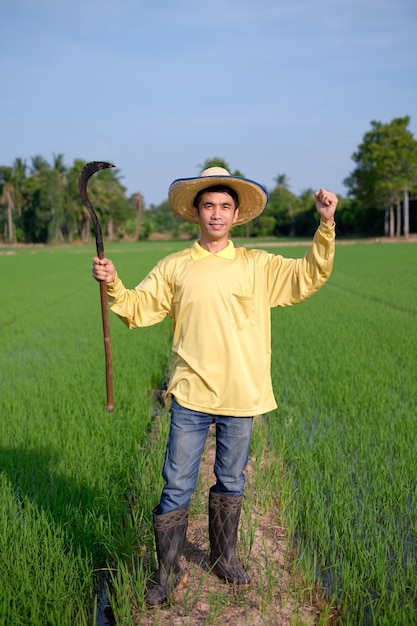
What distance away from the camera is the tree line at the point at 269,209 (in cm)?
3812

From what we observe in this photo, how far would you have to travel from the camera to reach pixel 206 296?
7.15 feet

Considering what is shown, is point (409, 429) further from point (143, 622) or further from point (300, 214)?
point (300, 214)

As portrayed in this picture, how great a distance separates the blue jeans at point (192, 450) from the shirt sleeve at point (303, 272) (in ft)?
Answer: 1.48

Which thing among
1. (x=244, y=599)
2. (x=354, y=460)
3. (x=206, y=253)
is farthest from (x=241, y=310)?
(x=354, y=460)

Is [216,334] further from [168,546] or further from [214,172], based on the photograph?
[168,546]

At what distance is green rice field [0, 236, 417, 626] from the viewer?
2.19 metres

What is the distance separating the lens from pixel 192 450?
85.6 inches

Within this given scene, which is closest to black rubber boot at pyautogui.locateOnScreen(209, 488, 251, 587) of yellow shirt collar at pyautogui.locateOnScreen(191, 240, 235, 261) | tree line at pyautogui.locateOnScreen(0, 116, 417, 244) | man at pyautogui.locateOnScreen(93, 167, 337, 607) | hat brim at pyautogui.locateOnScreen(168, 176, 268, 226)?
man at pyautogui.locateOnScreen(93, 167, 337, 607)

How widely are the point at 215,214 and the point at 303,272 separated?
0.36m

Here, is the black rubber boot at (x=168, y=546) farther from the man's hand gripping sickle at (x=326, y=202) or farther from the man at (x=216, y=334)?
the man's hand gripping sickle at (x=326, y=202)

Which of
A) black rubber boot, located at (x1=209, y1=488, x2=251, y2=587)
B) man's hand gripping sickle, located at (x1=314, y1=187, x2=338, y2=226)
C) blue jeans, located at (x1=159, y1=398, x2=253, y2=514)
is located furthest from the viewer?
black rubber boot, located at (x1=209, y1=488, x2=251, y2=587)

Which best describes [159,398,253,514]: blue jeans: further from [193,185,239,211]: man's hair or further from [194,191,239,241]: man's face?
[193,185,239,211]: man's hair

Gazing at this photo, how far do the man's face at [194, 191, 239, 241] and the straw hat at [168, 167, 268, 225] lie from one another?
43mm

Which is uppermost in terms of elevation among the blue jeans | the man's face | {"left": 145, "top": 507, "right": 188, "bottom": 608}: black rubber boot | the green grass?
the man's face
